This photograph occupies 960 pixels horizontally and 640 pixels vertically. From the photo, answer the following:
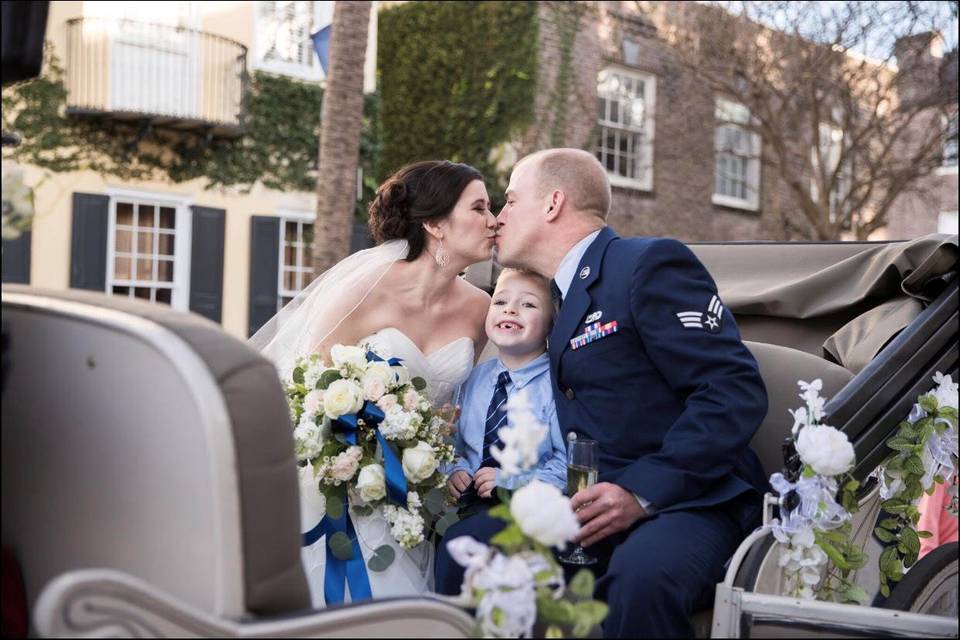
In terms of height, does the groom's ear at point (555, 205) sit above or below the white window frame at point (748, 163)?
below

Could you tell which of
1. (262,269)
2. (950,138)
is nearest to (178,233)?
(262,269)

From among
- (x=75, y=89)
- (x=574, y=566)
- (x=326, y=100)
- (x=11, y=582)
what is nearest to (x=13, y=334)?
(x=11, y=582)

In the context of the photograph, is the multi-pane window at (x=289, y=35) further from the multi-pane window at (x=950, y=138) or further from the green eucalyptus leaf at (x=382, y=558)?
the green eucalyptus leaf at (x=382, y=558)

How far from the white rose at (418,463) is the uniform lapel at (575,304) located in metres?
0.44

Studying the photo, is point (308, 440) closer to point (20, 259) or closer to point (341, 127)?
point (341, 127)

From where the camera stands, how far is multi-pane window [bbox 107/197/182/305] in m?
15.5

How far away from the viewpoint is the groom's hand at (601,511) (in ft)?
9.05

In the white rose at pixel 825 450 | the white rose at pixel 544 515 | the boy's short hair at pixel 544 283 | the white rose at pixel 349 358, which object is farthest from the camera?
the boy's short hair at pixel 544 283

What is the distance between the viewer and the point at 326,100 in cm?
1085

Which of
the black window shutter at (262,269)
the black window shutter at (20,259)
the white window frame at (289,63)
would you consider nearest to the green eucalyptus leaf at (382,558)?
the black window shutter at (20,259)

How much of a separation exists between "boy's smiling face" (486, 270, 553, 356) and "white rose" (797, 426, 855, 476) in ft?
3.39

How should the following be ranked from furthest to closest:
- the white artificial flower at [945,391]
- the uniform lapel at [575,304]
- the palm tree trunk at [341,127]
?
the palm tree trunk at [341,127], the uniform lapel at [575,304], the white artificial flower at [945,391]

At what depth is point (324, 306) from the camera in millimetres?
3988

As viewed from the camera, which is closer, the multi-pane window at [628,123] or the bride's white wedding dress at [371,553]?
the bride's white wedding dress at [371,553]
